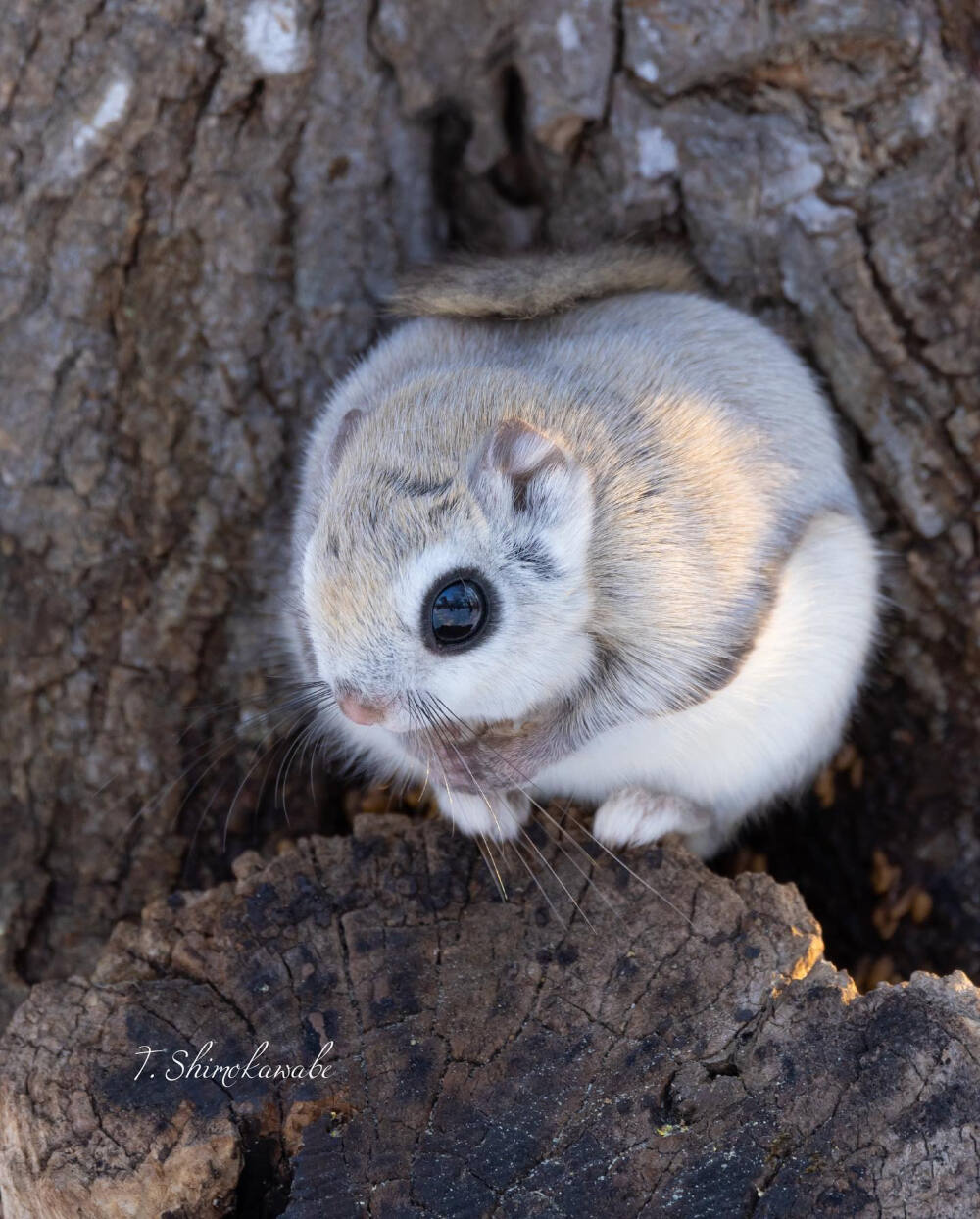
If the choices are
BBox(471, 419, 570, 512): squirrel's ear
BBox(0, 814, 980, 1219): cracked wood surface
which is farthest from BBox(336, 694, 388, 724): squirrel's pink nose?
BBox(471, 419, 570, 512): squirrel's ear

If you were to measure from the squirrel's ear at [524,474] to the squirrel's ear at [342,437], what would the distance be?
1.42ft

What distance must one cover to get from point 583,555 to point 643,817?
663 mm

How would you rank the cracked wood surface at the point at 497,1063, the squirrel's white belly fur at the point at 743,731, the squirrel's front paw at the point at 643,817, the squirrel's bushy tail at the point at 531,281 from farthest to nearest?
the squirrel's bushy tail at the point at 531,281, the squirrel's white belly fur at the point at 743,731, the squirrel's front paw at the point at 643,817, the cracked wood surface at the point at 497,1063

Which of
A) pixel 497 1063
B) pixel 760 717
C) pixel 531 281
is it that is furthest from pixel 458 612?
pixel 531 281

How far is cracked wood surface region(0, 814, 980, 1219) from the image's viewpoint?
217 cm

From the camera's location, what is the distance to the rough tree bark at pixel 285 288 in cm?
325

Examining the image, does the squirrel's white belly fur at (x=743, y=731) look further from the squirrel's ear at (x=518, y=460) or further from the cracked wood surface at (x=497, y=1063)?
the squirrel's ear at (x=518, y=460)

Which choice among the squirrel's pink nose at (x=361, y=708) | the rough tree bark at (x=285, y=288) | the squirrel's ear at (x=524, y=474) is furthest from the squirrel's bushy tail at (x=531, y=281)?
the squirrel's pink nose at (x=361, y=708)

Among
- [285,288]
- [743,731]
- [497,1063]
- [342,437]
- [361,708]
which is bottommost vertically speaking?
[497,1063]

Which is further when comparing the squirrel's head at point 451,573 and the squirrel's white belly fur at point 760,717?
the squirrel's white belly fur at point 760,717

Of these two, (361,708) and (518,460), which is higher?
(518,460)

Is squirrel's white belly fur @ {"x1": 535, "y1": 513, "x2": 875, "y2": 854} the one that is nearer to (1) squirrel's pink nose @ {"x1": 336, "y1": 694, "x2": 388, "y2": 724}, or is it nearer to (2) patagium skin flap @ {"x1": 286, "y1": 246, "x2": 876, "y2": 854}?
(2) patagium skin flap @ {"x1": 286, "y1": 246, "x2": 876, "y2": 854}

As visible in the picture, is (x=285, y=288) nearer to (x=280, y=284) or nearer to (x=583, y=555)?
(x=280, y=284)

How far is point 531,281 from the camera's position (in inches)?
126
